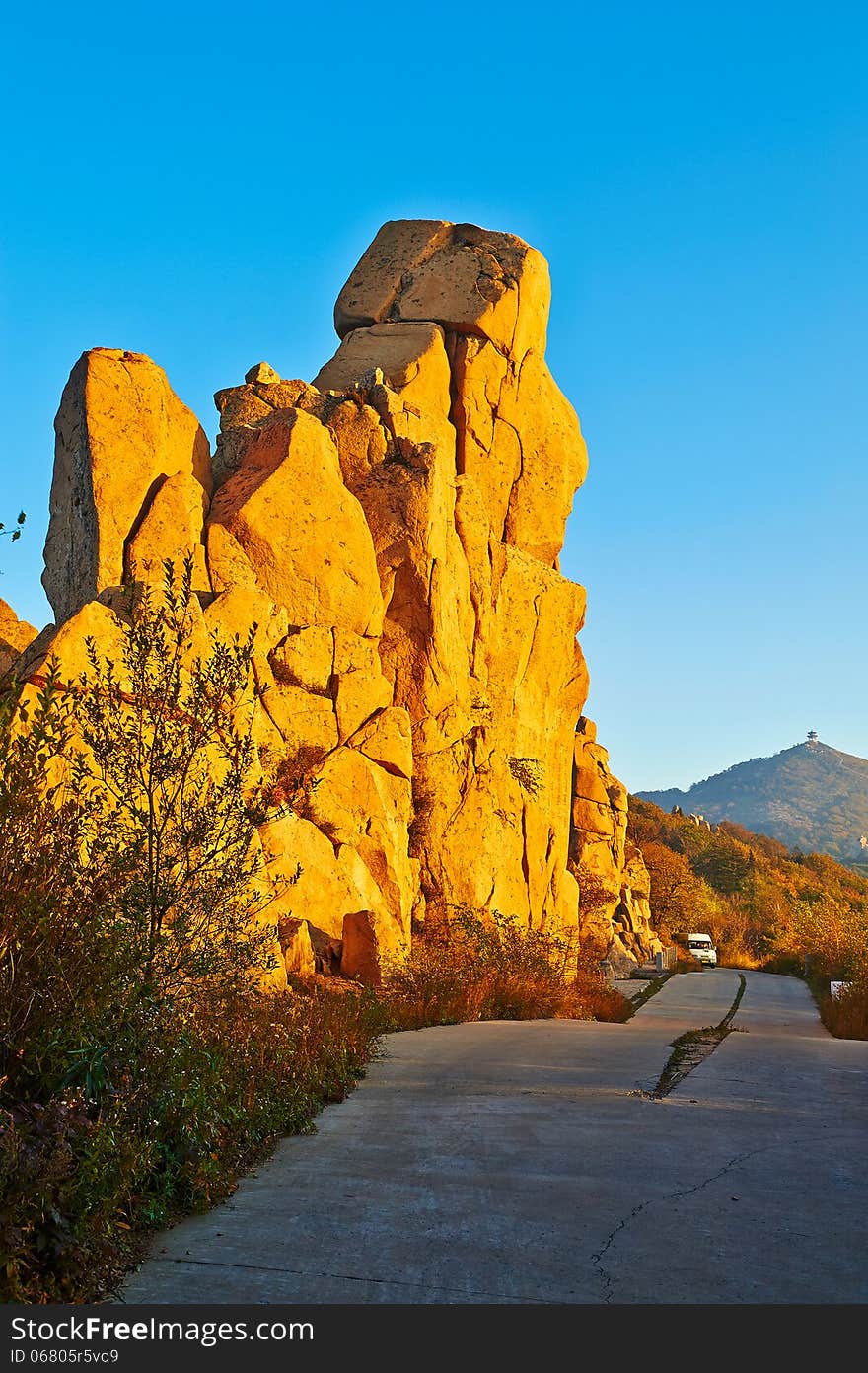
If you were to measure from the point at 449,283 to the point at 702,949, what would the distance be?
106ft

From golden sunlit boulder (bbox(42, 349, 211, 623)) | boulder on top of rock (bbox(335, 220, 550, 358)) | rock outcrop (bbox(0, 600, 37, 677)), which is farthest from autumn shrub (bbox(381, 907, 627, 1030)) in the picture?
boulder on top of rock (bbox(335, 220, 550, 358))

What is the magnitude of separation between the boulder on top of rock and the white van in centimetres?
2856

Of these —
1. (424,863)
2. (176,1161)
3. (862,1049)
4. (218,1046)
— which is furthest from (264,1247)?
(424,863)

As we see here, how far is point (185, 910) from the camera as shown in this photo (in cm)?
685

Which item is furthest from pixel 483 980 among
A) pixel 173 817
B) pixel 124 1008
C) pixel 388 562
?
pixel 124 1008

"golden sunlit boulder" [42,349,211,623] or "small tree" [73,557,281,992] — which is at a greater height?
"golden sunlit boulder" [42,349,211,623]

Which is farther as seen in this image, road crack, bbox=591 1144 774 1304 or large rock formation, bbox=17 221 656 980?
large rock formation, bbox=17 221 656 980

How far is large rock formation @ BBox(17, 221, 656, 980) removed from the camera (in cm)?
1666

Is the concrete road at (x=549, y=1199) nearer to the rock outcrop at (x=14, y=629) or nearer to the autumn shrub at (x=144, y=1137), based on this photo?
the autumn shrub at (x=144, y=1137)

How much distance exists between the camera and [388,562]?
68.1 ft

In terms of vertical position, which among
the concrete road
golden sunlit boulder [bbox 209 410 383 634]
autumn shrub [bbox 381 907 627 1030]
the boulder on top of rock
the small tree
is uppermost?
the boulder on top of rock

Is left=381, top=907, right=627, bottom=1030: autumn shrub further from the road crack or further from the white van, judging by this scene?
the white van
